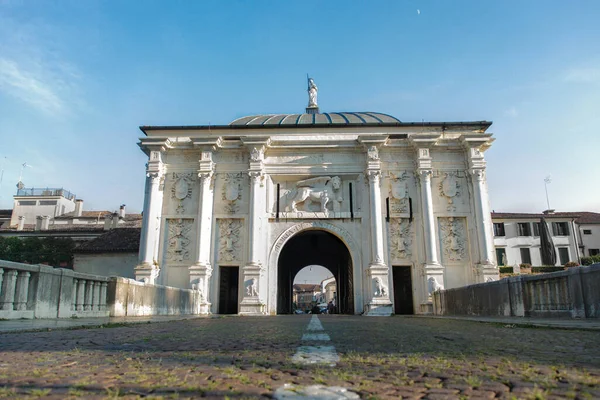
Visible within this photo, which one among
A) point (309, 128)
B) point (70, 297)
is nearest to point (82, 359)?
point (70, 297)

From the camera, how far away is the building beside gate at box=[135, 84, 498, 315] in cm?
2159

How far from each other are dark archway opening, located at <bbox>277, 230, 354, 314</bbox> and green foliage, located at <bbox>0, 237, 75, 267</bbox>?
20167 mm

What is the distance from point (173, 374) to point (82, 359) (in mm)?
976

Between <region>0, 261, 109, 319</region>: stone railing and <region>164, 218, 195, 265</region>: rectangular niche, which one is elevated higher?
<region>164, 218, 195, 265</region>: rectangular niche

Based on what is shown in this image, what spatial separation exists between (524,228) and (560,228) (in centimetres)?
411

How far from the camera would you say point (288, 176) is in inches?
Result: 903

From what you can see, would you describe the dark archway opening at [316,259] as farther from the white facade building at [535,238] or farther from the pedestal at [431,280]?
the white facade building at [535,238]

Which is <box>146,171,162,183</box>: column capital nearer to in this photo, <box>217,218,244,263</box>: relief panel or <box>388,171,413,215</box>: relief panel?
<box>217,218,244,263</box>: relief panel

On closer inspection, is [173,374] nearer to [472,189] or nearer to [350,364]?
[350,364]

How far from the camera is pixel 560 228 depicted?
46.7 m

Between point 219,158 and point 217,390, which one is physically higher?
point 219,158

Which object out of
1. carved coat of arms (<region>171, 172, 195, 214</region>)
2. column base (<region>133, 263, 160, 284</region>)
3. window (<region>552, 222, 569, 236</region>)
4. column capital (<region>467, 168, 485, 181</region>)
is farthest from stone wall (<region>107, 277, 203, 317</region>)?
window (<region>552, 222, 569, 236</region>)

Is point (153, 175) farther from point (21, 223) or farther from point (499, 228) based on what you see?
point (499, 228)

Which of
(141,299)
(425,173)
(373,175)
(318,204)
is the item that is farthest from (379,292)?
(141,299)
